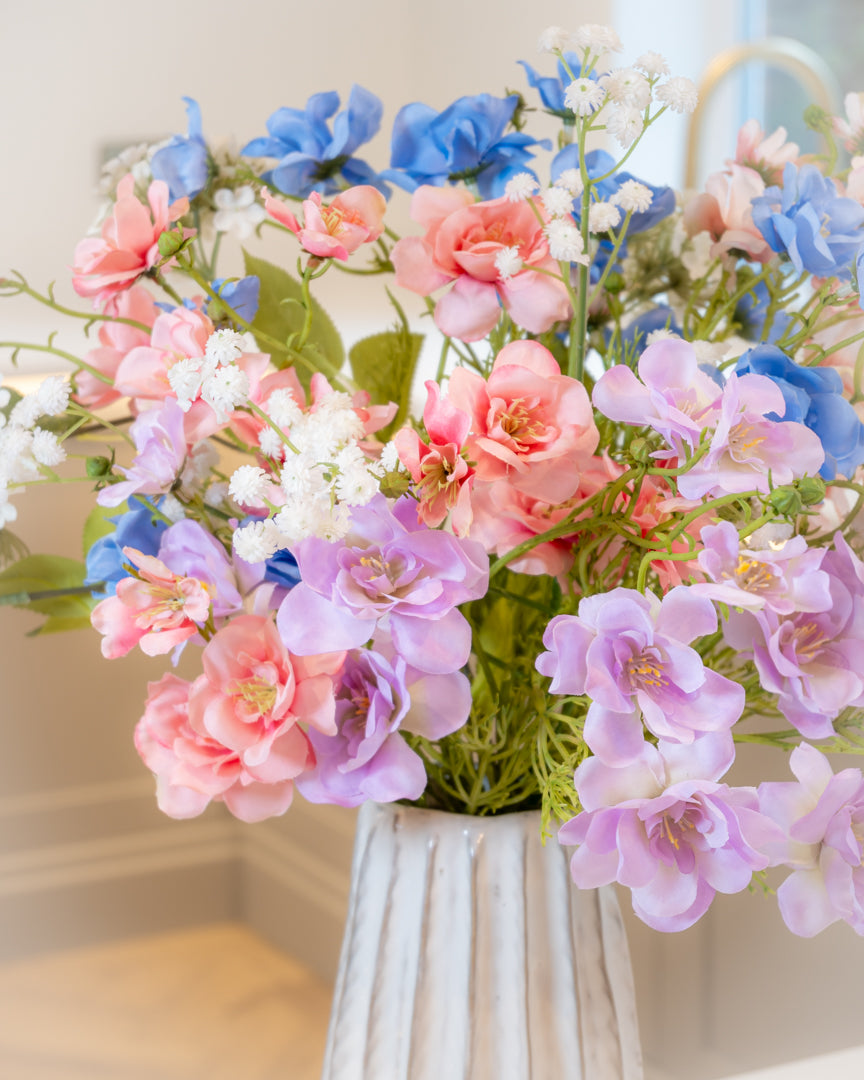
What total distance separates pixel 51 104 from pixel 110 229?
586 millimetres

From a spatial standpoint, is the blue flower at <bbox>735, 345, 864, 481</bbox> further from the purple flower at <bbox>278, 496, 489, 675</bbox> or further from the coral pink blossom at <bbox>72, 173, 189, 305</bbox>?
the coral pink blossom at <bbox>72, 173, 189, 305</bbox>

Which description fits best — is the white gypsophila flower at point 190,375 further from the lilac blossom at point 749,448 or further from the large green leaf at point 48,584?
the large green leaf at point 48,584

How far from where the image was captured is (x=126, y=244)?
44 centimetres

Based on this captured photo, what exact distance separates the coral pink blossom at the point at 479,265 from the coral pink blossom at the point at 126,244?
10 centimetres

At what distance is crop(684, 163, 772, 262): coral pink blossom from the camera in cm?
48

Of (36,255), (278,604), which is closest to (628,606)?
(278,604)

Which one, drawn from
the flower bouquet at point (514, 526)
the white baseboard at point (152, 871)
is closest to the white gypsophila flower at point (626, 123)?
the flower bouquet at point (514, 526)

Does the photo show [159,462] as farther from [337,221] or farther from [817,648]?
[817,648]

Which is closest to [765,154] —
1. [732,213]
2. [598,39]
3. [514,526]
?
[732,213]

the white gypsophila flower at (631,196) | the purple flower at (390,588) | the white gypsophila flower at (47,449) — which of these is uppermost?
the white gypsophila flower at (631,196)

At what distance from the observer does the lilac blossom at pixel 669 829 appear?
0.34 metres

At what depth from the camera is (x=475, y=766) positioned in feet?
1.67

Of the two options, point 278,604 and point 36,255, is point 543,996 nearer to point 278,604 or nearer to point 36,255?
point 278,604

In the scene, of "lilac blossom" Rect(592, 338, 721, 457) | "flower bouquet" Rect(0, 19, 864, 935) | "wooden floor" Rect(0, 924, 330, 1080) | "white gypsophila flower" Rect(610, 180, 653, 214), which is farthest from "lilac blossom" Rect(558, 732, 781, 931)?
"wooden floor" Rect(0, 924, 330, 1080)
